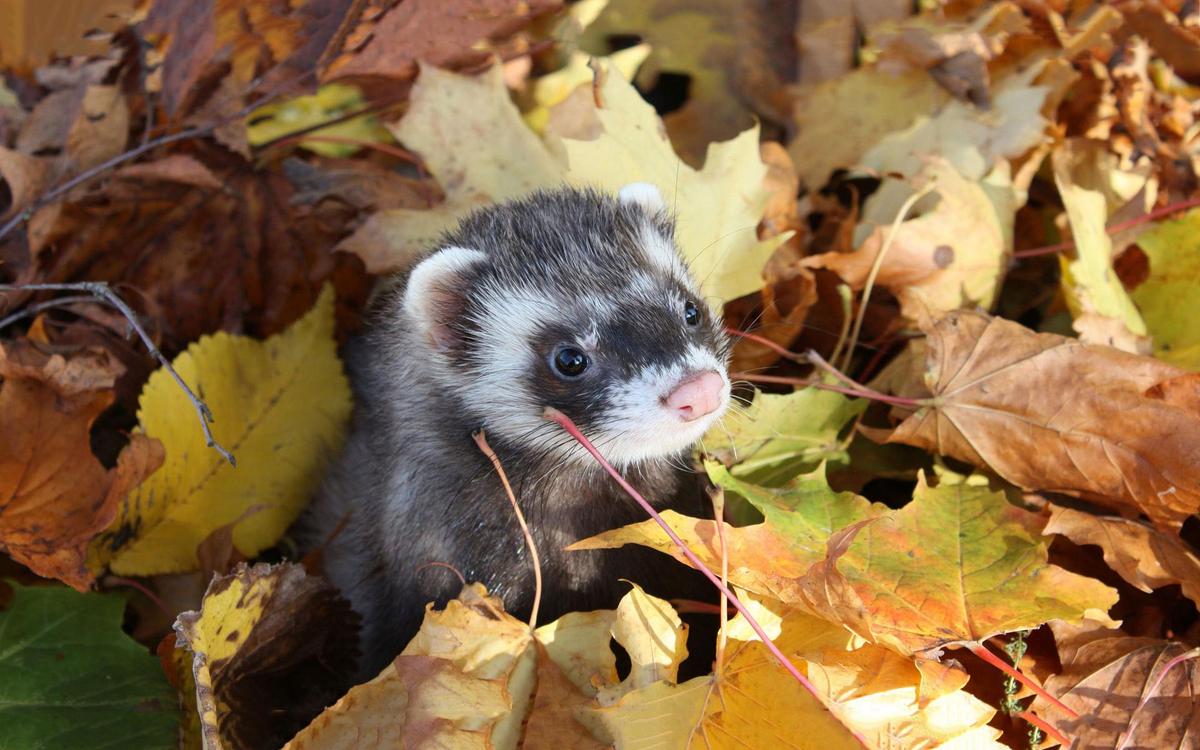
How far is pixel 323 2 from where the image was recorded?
2861 mm

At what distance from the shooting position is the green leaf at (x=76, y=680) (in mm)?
2016

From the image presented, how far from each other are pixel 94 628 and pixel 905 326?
76.9 inches

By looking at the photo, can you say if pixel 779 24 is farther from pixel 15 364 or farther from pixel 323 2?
pixel 15 364

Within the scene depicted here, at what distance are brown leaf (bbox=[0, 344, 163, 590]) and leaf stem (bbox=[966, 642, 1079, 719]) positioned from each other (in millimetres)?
1717

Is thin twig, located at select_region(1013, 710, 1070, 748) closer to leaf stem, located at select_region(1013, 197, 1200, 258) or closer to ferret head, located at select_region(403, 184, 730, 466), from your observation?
ferret head, located at select_region(403, 184, 730, 466)

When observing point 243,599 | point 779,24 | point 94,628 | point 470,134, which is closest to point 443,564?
point 243,599

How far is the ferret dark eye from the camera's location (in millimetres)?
2102

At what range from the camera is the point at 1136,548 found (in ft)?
7.02

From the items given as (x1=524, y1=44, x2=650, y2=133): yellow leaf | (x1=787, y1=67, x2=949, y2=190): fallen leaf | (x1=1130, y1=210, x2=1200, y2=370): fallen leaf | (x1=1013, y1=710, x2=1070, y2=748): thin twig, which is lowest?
(x1=1013, y1=710, x2=1070, y2=748): thin twig

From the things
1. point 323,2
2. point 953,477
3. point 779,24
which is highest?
point 323,2

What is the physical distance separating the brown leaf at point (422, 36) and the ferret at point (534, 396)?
74cm

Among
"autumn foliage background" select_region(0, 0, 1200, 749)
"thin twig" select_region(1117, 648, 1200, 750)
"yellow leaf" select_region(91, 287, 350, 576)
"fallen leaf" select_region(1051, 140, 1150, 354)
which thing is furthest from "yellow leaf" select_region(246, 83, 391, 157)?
"thin twig" select_region(1117, 648, 1200, 750)

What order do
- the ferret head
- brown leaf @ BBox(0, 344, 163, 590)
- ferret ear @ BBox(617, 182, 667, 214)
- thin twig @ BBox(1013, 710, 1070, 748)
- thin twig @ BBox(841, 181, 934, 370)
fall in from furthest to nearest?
thin twig @ BBox(841, 181, 934, 370) < ferret ear @ BBox(617, 182, 667, 214) < brown leaf @ BBox(0, 344, 163, 590) < the ferret head < thin twig @ BBox(1013, 710, 1070, 748)

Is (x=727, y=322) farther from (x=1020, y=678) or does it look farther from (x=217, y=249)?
(x=217, y=249)
